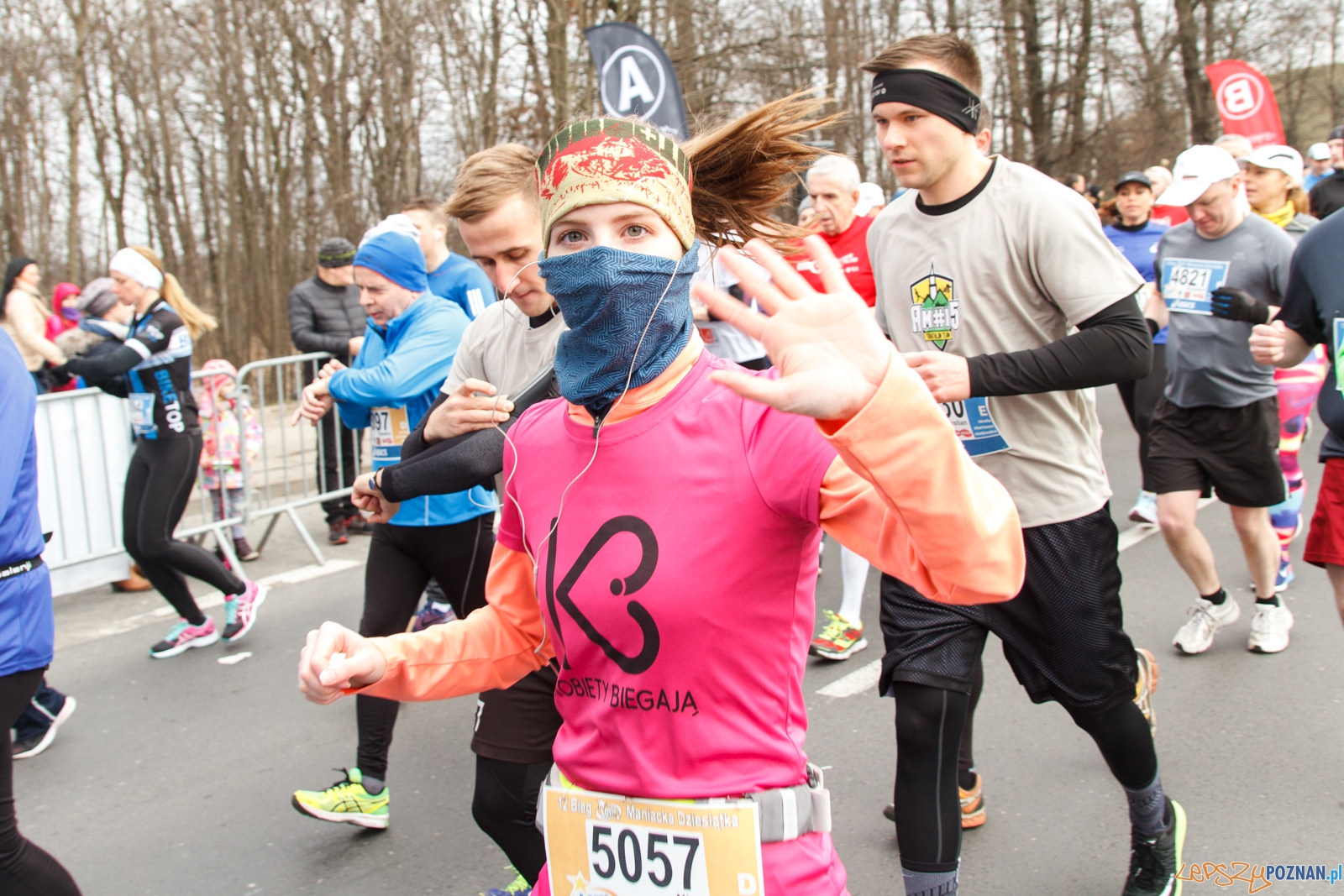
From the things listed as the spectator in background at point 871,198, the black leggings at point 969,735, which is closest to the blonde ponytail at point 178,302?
the spectator in background at point 871,198

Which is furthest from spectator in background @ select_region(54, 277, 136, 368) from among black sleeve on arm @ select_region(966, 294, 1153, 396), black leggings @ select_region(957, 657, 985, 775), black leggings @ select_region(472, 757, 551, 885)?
black sleeve on arm @ select_region(966, 294, 1153, 396)

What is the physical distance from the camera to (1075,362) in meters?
2.87

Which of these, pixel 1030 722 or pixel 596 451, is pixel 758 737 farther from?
pixel 1030 722

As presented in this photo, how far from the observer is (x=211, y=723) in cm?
501

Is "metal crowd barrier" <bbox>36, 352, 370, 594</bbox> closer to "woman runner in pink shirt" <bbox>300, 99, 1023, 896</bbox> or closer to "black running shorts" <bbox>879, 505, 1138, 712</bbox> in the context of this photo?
"black running shorts" <bbox>879, 505, 1138, 712</bbox>

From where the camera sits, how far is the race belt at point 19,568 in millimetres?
2881

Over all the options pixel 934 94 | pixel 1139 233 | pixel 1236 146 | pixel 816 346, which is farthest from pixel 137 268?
pixel 1236 146

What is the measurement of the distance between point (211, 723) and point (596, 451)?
156 inches

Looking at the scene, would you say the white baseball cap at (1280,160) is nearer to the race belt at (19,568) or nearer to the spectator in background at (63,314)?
the race belt at (19,568)

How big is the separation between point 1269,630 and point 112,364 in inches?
226

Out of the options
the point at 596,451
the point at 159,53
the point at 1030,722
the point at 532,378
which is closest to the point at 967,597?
the point at 596,451

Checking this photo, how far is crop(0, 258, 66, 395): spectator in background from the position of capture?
852cm

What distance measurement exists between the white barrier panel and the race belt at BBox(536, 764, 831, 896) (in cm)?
555

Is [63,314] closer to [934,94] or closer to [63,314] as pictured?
[63,314]
